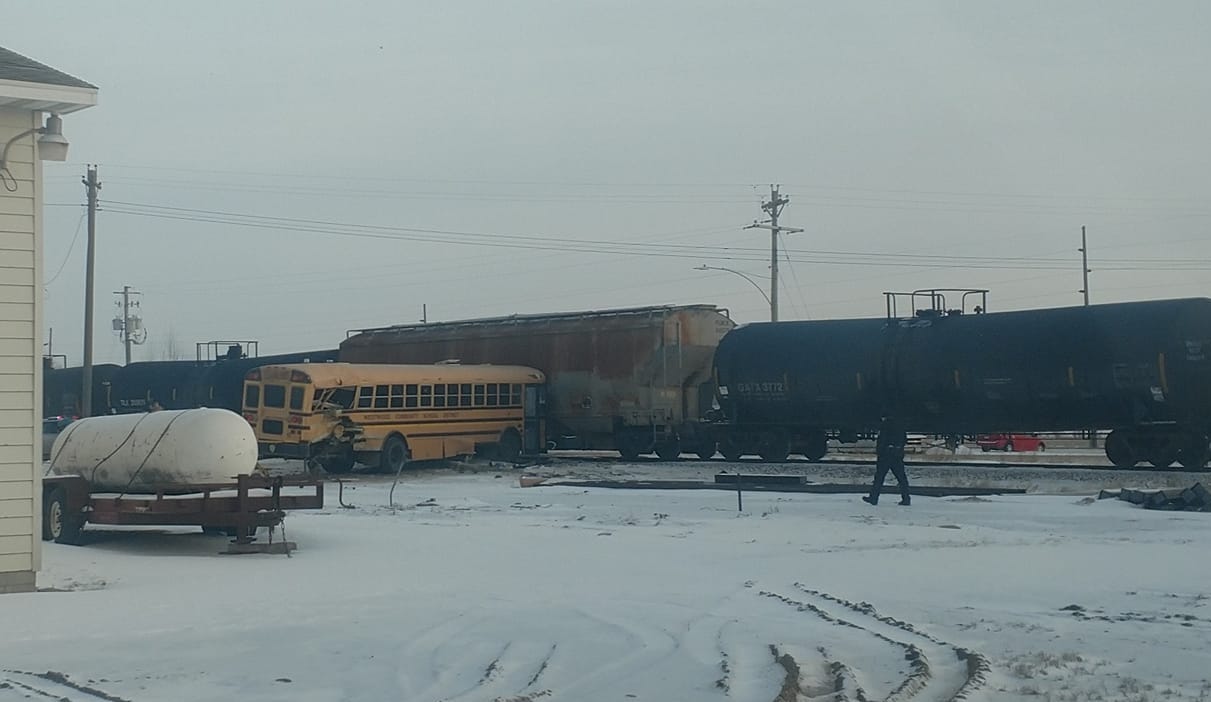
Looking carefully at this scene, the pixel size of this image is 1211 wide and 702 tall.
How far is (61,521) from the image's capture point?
1514cm

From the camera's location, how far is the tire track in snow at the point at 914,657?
7480 mm

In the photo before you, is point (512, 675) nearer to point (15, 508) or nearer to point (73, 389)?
point (15, 508)

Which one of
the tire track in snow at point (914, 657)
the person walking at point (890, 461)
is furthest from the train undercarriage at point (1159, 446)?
the tire track in snow at point (914, 657)

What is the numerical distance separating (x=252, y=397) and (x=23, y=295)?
59.1 ft

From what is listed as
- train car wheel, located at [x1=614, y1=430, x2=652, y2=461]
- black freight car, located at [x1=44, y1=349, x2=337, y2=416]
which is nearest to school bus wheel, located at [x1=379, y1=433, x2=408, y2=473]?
train car wheel, located at [x1=614, y1=430, x2=652, y2=461]

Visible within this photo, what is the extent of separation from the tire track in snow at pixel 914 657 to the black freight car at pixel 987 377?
584 inches

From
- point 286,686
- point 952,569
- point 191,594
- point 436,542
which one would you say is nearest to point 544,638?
point 286,686

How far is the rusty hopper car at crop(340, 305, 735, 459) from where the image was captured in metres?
31.8

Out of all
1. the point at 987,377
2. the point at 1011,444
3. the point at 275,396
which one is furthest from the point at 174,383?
the point at 987,377

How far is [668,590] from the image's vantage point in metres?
11.4

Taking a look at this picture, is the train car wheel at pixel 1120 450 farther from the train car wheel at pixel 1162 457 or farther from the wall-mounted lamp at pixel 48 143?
the wall-mounted lamp at pixel 48 143

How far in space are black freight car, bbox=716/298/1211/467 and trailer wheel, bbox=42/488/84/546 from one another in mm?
16777

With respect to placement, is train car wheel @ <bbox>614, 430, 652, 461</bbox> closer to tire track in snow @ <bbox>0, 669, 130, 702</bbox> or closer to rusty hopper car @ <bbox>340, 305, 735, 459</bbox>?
rusty hopper car @ <bbox>340, 305, 735, 459</bbox>

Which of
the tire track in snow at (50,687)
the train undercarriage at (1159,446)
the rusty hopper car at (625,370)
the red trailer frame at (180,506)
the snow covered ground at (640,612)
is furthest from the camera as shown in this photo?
the rusty hopper car at (625,370)
